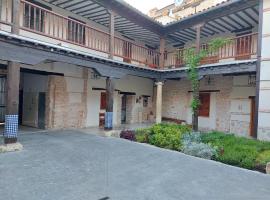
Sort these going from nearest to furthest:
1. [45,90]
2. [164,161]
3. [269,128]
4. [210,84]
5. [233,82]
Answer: [164,161]
[269,128]
[45,90]
[233,82]
[210,84]

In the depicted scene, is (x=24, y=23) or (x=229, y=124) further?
(x=229, y=124)

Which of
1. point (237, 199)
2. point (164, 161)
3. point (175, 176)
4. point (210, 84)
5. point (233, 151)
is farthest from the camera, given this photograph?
point (210, 84)

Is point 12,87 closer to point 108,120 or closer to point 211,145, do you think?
point 108,120

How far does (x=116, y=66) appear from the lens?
11438 millimetres

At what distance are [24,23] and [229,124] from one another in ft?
36.9

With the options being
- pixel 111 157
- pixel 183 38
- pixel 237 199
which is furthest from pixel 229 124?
pixel 237 199

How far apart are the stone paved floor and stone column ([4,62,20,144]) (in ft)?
2.20

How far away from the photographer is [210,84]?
14.9m

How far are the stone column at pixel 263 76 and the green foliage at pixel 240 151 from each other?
126 cm

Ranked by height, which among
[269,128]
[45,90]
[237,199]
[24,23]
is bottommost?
[237,199]

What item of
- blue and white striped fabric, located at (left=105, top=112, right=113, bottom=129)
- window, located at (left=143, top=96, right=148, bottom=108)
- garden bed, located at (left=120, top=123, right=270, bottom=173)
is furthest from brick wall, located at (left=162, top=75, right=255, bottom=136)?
blue and white striped fabric, located at (left=105, top=112, right=113, bottom=129)

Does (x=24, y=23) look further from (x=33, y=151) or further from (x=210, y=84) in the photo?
(x=210, y=84)

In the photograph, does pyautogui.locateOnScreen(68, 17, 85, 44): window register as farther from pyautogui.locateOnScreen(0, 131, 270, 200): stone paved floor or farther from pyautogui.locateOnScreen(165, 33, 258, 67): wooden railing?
pyautogui.locateOnScreen(0, 131, 270, 200): stone paved floor

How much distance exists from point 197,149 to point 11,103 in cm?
607
